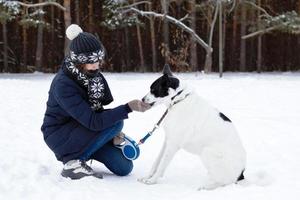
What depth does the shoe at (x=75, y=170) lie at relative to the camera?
3.60m

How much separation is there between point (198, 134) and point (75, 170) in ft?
3.18

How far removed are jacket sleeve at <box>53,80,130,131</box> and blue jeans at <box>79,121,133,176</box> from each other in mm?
203

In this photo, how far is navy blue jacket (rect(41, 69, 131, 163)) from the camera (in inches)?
140

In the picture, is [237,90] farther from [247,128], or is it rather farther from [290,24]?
[290,24]

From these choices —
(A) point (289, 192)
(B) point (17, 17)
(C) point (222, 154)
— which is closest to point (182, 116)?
(C) point (222, 154)

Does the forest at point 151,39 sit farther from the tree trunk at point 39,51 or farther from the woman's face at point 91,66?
the woman's face at point 91,66

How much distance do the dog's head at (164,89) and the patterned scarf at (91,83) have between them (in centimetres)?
43

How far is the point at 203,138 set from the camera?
350cm

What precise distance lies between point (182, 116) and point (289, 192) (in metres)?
0.95

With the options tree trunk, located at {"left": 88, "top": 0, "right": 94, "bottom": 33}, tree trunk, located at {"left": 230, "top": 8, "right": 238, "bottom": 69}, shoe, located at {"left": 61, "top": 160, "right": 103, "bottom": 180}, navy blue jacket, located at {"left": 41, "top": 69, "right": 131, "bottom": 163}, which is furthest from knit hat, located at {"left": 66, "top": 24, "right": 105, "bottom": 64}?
tree trunk, located at {"left": 88, "top": 0, "right": 94, "bottom": 33}

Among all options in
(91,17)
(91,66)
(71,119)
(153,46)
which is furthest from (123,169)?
(91,17)

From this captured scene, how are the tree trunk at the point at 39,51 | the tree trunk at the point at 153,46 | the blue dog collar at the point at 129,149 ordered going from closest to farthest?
the blue dog collar at the point at 129,149, the tree trunk at the point at 39,51, the tree trunk at the point at 153,46

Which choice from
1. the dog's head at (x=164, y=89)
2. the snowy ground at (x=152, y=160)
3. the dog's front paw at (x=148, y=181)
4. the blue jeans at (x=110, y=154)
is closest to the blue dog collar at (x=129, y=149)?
the blue jeans at (x=110, y=154)

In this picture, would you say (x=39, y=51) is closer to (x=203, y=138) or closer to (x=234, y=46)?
(x=234, y=46)
